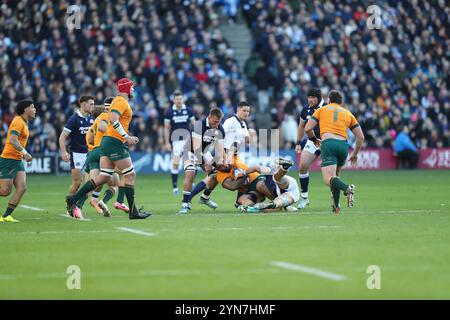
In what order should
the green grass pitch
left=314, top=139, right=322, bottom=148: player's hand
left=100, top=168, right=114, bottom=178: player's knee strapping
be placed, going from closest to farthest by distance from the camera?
the green grass pitch
left=100, top=168, right=114, bottom=178: player's knee strapping
left=314, top=139, right=322, bottom=148: player's hand

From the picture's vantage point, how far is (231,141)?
2006cm

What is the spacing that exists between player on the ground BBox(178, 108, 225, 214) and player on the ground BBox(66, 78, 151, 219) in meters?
2.09

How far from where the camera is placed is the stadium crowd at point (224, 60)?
1426 inches

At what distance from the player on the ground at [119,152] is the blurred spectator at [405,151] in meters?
22.9

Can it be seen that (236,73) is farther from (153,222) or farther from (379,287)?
(379,287)

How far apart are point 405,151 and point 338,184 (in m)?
21.5

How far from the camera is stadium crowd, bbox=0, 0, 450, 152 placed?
36.2 meters

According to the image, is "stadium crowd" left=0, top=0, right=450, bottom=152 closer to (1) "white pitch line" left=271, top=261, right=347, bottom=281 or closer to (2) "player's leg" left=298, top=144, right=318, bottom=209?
(2) "player's leg" left=298, top=144, right=318, bottom=209

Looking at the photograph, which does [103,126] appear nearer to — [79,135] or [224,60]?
[79,135]

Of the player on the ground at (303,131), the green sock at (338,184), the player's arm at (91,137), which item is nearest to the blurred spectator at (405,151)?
the player on the ground at (303,131)

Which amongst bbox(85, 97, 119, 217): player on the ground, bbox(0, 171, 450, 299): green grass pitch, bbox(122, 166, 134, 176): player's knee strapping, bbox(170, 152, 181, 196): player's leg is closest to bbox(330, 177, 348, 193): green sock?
bbox(0, 171, 450, 299): green grass pitch

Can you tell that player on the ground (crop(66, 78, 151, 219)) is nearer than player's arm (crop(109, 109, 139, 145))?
No

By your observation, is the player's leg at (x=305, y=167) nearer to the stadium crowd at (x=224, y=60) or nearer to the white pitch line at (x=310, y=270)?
the white pitch line at (x=310, y=270)

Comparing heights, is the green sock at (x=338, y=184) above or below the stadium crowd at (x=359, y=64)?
below
